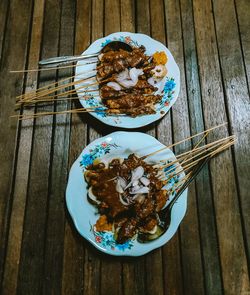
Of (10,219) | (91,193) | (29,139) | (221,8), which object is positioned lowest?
(10,219)

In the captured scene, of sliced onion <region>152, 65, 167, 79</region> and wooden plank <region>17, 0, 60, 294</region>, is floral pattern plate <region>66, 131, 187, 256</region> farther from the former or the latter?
sliced onion <region>152, 65, 167, 79</region>

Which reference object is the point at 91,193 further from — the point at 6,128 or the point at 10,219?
the point at 6,128

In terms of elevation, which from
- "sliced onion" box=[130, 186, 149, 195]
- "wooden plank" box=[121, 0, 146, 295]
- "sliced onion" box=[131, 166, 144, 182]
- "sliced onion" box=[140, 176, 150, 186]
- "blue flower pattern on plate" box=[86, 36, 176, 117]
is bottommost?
"wooden plank" box=[121, 0, 146, 295]

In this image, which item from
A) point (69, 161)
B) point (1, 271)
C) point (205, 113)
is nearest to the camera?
point (1, 271)

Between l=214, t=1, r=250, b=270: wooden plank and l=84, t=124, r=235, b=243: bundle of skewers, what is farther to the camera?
l=214, t=1, r=250, b=270: wooden plank

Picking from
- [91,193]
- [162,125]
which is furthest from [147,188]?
[162,125]

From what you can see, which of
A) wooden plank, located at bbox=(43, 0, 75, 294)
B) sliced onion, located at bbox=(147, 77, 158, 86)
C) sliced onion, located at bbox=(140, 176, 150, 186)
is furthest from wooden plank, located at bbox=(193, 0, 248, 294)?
wooden plank, located at bbox=(43, 0, 75, 294)

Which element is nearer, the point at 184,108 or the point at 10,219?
the point at 10,219
